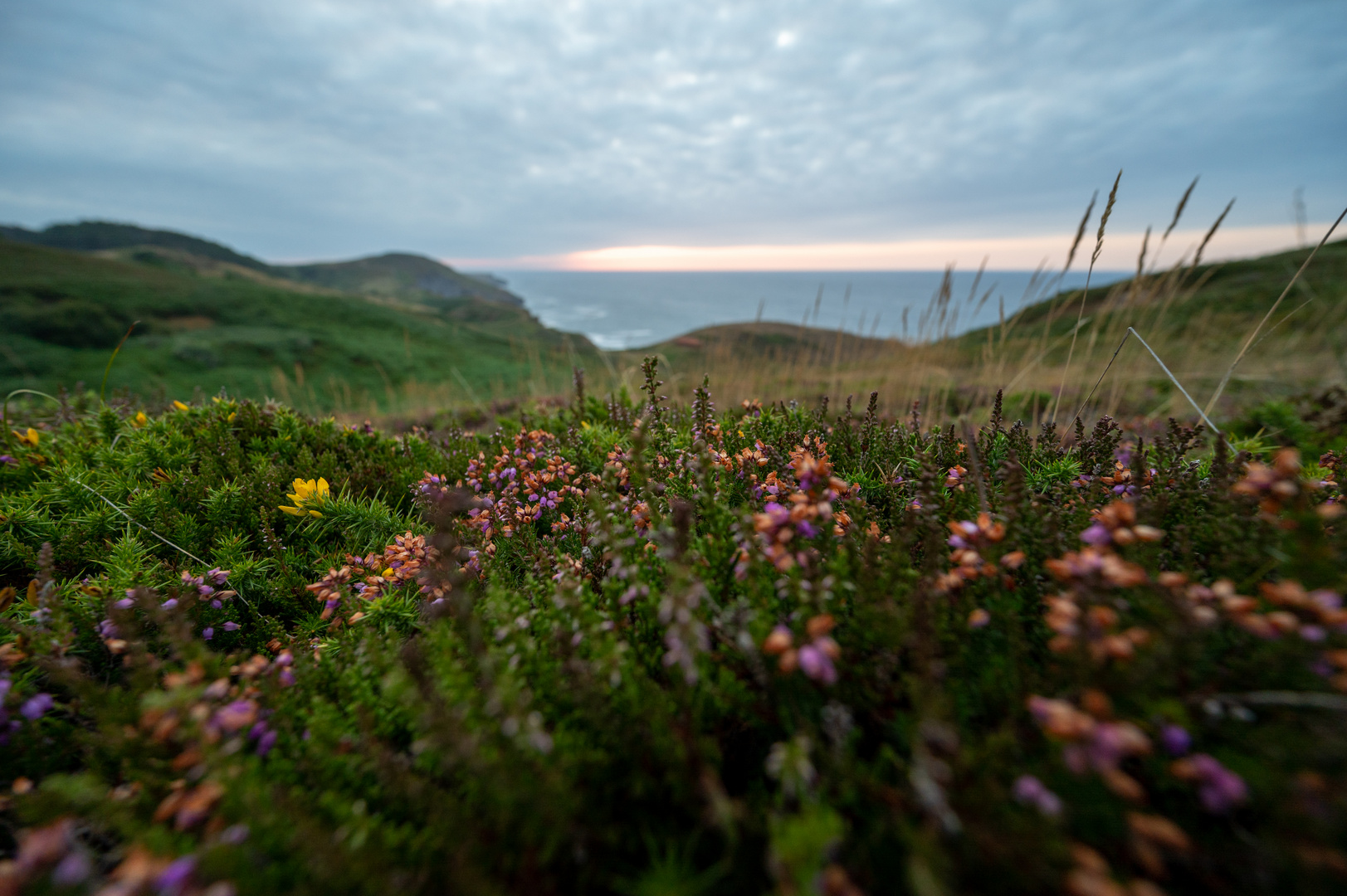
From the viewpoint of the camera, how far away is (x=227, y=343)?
800 inches

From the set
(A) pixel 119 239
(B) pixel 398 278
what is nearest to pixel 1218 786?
(A) pixel 119 239

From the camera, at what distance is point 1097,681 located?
3.74 ft

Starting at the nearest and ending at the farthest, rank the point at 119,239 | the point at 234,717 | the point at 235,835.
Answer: the point at 235,835 < the point at 234,717 < the point at 119,239

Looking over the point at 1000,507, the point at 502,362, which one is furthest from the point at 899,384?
the point at 502,362

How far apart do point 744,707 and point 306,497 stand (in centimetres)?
294

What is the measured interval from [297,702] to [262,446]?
9.69 ft

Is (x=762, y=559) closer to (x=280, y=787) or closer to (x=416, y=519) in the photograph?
(x=280, y=787)

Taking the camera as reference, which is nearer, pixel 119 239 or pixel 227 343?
pixel 227 343

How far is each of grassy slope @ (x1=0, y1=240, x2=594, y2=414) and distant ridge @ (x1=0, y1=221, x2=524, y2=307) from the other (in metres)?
36.8

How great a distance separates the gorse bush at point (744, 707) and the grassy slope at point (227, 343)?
704 cm

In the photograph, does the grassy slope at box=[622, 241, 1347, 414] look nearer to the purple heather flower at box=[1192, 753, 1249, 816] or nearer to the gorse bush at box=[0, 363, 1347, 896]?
the gorse bush at box=[0, 363, 1347, 896]

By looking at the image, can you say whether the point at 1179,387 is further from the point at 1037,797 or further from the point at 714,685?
the point at 714,685

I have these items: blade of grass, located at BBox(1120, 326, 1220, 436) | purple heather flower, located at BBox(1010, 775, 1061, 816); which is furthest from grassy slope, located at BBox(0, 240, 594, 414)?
purple heather flower, located at BBox(1010, 775, 1061, 816)

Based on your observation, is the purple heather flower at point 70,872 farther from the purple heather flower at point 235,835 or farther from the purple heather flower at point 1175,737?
the purple heather flower at point 1175,737
